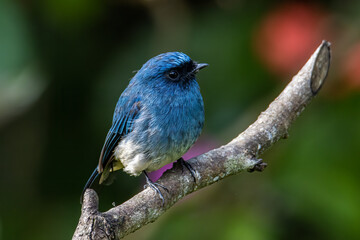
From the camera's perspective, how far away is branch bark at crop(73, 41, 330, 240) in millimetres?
2402

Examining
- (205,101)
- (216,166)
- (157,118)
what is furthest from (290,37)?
(216,166)

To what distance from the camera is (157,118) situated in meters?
3.27

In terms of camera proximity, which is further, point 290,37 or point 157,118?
point 290,37

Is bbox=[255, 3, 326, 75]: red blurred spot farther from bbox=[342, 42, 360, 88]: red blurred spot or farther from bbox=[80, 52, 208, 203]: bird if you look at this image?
bbox=[80, 52, 208, 203]: bird

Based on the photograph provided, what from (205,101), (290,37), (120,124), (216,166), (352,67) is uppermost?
(290,37)

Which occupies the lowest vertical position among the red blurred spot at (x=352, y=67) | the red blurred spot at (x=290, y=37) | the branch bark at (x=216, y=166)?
the branch bark at (x=216, y=166)

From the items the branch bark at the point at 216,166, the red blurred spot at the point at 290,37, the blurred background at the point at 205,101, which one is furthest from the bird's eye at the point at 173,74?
the red blurred spot at the point at 290,37

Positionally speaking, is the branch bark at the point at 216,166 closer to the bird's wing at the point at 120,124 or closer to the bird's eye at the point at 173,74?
the bird's wing at the point at 120,124

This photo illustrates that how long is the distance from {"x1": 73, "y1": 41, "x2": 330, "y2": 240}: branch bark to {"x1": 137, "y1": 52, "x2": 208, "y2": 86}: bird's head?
56 centimetres

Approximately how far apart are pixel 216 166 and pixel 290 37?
5.55 ft

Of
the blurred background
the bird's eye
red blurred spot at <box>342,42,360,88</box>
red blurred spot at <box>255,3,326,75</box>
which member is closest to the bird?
the bird's eye

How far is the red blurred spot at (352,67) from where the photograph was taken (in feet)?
13.3

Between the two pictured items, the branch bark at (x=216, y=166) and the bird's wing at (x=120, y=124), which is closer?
the branch bark at (x=216, y=166)

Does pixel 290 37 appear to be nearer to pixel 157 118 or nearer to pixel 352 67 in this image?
pixel 352 67
